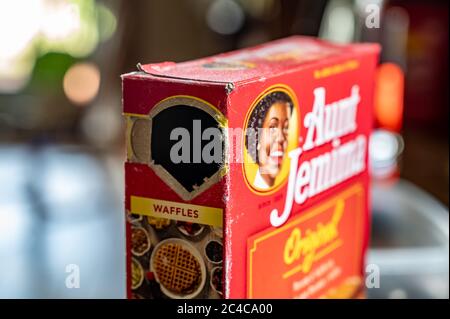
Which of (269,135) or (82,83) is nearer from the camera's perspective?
(269,135)

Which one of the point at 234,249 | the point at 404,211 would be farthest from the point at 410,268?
the point at 234,249

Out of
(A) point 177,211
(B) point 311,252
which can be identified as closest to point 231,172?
(A) point 177,211

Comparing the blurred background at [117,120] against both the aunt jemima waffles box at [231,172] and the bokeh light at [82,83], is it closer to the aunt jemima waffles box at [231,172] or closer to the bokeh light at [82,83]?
the bokeh light at [82,83]

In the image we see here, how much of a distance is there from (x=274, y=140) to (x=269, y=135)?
0.04ft

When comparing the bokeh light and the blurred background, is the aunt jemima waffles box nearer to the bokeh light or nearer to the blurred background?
the blurred background

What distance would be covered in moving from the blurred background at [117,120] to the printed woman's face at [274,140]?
0.30 meters

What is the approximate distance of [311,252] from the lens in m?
0.88

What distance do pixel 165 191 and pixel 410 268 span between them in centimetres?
56

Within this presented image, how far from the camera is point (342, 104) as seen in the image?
35.7 inches

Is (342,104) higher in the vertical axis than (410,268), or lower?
higher

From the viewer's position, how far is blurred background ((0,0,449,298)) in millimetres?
1202

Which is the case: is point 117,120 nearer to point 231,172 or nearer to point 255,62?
point 255,62

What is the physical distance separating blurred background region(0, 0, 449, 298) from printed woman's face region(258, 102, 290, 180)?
0.30m
